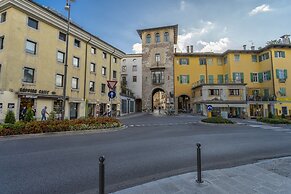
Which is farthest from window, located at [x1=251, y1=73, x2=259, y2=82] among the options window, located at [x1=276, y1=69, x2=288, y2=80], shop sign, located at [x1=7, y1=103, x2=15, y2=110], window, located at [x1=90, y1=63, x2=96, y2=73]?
shop sign, located at [x1=7, y1=103, x2=15, y2=110]

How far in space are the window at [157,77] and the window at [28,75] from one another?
2685 centimetres

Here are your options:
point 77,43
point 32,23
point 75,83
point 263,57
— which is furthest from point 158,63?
point 32,23

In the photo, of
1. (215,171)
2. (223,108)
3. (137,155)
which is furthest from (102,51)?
(215,171)

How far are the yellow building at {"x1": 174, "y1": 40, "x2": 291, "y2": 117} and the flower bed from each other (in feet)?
72.5

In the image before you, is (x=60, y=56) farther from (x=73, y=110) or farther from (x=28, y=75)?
(x=73, y=110)

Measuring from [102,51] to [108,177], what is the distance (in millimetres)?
28691

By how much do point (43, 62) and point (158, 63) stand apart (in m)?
26.2

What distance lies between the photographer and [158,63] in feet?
137

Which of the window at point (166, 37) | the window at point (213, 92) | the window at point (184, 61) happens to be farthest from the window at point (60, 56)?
the window at point (184, 61)

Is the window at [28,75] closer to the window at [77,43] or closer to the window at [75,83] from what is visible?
the window at [75,83]

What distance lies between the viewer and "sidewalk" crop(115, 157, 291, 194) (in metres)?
3.66

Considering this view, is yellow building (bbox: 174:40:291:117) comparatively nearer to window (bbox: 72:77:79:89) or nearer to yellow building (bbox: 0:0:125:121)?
yellow building (bbox: 0:0:125:121)

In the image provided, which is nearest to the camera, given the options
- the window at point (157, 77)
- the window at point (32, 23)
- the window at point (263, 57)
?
the window at point (32, 23)

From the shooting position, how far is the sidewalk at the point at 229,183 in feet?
12.0
